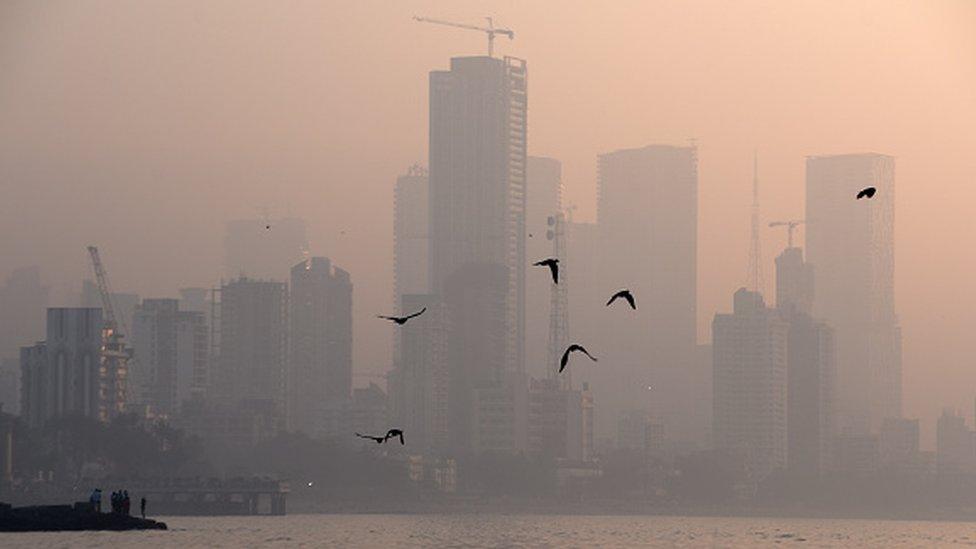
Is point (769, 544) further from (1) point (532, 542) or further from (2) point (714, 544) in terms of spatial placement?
(1) point (532, 542)

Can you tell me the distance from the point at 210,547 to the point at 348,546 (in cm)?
994

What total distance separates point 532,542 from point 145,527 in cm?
2840

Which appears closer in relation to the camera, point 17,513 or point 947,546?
point 17,513

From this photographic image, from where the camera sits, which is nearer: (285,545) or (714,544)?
(285,545)

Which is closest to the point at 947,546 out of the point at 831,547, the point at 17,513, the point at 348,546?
the point at 831,547

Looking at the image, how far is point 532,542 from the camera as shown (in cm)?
17688

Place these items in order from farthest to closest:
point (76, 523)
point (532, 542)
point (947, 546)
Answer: point (947, 546), point (532, 542), point (76, 523)

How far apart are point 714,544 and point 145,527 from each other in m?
42.8

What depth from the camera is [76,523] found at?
6545 inches

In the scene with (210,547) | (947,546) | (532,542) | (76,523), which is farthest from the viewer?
(947,546)

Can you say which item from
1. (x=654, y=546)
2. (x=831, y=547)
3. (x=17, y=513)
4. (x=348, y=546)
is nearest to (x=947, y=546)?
(x=831, y=547)

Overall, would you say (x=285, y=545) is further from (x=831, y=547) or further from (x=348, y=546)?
(x=831, y=547)

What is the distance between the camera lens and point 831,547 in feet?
613

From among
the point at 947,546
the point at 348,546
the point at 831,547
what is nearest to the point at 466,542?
the point at 348,546
